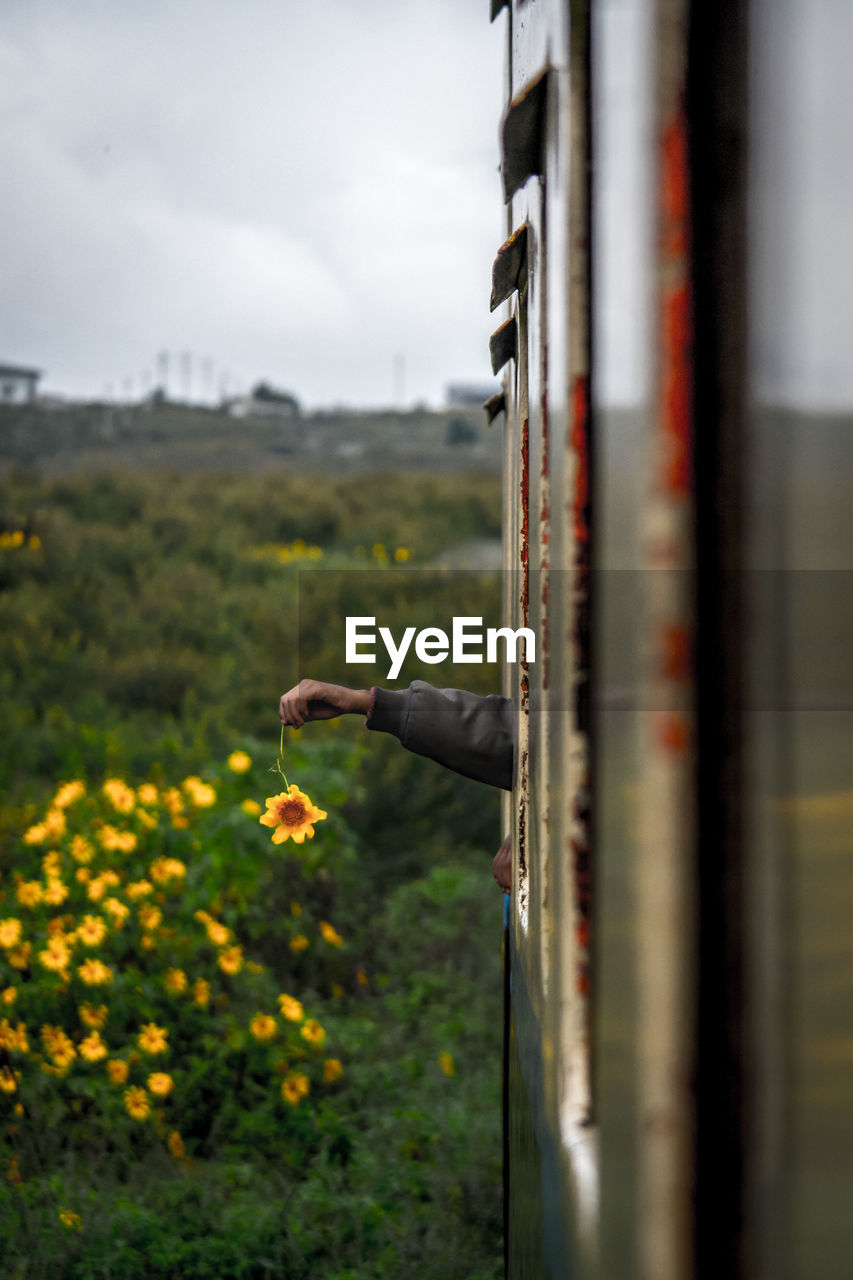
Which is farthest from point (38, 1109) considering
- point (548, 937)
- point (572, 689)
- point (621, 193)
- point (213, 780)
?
point (621, 193)

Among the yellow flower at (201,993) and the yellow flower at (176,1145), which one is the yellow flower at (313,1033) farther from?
the yellow flower at (176,1145)

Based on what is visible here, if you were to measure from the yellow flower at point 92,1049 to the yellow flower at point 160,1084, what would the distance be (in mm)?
195

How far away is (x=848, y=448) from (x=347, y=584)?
9.50 meters

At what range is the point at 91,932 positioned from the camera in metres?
Answer: 3.67

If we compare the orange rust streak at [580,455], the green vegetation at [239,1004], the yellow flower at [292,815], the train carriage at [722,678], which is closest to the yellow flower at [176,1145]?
the green vegetation at [239,1004]

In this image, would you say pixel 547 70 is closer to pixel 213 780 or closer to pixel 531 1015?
pixel 531 1015

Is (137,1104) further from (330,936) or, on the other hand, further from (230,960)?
(330,936)

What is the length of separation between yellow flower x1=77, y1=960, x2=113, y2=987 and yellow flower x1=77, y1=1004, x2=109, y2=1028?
8cm

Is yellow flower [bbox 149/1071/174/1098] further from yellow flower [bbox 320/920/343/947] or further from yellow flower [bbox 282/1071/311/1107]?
yellow flower [bbox 320/920/343/947]

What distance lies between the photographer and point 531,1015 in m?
1.23

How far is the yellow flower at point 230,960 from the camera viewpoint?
12.6 ft

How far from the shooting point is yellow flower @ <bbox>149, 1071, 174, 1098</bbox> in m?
3.37

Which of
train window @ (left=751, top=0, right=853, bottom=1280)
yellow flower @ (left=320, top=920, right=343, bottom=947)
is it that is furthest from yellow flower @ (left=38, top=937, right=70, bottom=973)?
train window @ (left=751, top=0, right=853, bottom=1280)

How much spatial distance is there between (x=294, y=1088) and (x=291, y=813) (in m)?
2.12
